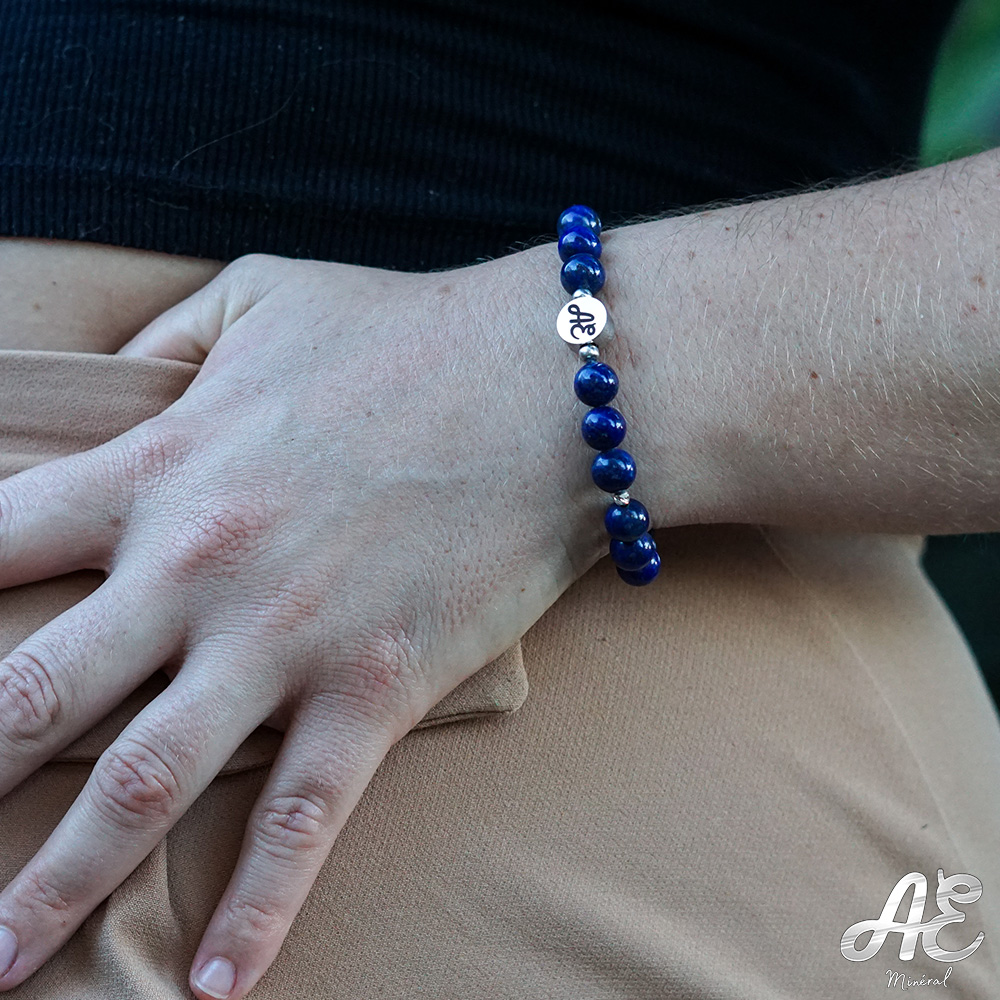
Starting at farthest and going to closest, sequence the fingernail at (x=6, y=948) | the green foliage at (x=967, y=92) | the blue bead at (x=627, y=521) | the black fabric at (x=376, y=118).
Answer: the green foliage at (x=967, y=92) < the black fabric at (x=376, y=118) < the blue bead at (x=627, y=521) < the fingernail at (x=6, y=948)

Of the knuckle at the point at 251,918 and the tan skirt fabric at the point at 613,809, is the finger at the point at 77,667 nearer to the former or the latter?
the tan skirt fabric at the point at 613,809

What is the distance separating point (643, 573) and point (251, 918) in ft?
1.36

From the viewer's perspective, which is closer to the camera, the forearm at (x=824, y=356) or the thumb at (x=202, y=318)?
the forearm at (x=824, y=356)

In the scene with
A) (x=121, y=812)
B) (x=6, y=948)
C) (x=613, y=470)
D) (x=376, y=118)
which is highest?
(x=376, y=118)

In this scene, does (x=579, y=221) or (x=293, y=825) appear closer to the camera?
(x=293, y=825)

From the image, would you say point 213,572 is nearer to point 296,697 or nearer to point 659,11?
point 296,697

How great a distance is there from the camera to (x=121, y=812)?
65 cm

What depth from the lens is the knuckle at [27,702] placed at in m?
0.66

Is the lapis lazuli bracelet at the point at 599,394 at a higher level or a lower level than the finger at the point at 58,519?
higher

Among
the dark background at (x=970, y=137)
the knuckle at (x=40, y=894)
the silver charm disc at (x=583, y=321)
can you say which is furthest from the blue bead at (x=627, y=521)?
the dark background at (x=970, y=137)

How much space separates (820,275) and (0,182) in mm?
768

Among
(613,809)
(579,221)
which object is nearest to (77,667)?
(613,809)

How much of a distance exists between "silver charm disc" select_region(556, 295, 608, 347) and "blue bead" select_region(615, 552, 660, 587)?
0.65 feet

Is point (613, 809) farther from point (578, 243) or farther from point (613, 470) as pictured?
point (578, 243)
